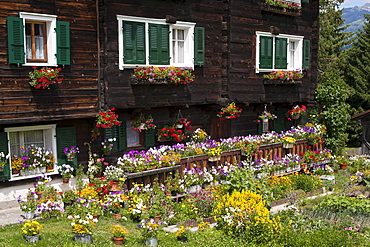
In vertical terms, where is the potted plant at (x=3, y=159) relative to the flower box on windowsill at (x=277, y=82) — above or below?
below

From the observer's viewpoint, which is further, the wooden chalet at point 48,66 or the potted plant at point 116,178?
the potted plant at point 116,178

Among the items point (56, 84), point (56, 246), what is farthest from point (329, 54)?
point (56, 246)

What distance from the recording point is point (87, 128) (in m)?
15.1

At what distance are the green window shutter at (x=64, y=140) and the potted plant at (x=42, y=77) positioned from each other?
186 cm

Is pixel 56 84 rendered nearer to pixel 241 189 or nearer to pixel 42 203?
pixel 42 203

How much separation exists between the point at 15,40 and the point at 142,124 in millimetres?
5364

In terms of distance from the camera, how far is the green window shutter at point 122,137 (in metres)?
15.7

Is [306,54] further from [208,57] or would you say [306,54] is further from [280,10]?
[208,57]

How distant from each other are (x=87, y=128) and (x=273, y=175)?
25.2 feet

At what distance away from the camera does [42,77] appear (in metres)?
12.8

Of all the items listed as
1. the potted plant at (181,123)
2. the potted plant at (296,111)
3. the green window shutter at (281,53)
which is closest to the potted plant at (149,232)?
the potted plant at (181,123)

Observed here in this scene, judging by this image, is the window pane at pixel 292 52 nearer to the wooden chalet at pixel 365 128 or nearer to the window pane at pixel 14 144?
the wooden chalet at pixel 365 128

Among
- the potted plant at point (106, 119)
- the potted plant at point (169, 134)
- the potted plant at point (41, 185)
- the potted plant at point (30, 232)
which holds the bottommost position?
the potted plant at point (30, 232)

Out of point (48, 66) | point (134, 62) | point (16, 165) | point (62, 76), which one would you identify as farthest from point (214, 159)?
point (16, 165)
